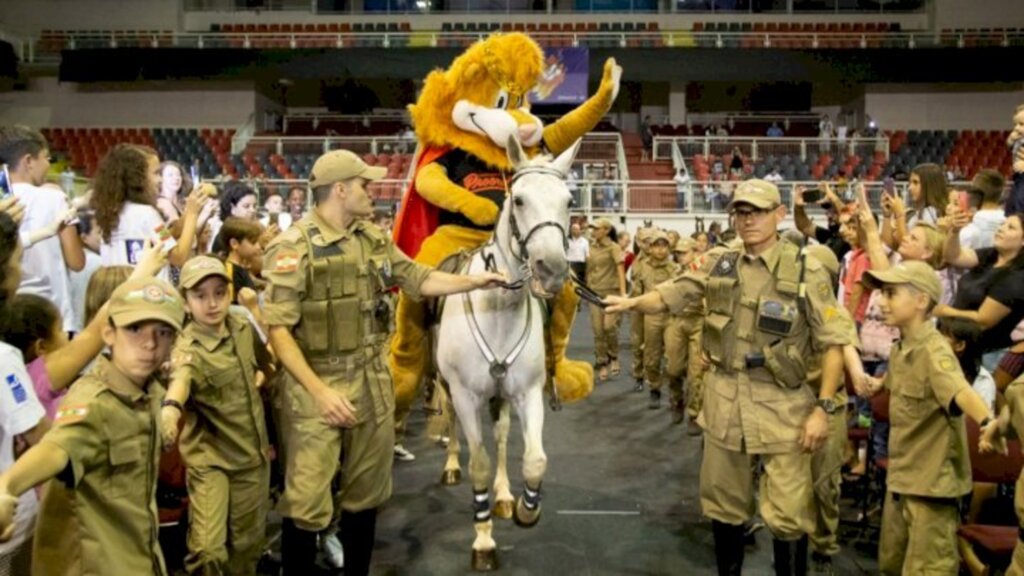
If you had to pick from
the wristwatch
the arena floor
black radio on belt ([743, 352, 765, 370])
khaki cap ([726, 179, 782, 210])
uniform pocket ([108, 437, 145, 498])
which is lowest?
the arena floor

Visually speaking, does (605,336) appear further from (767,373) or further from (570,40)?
(570,40)

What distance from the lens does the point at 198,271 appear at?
370 centimetres

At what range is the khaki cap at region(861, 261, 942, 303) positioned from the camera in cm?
391

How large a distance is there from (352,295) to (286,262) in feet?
1.08

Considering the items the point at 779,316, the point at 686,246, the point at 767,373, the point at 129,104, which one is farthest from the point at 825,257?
the point at 129,104

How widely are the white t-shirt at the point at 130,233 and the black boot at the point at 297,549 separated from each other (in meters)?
1.49

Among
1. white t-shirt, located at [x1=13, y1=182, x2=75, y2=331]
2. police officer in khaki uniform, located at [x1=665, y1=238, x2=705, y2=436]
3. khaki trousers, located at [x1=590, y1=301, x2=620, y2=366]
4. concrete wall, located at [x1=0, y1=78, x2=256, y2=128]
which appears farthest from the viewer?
concrete wall, located at [x1=0, y1=78, x2=256, y2=128]

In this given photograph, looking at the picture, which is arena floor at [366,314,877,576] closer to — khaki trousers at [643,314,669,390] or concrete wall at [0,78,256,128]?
khaki trousers at [643,314,669,390]

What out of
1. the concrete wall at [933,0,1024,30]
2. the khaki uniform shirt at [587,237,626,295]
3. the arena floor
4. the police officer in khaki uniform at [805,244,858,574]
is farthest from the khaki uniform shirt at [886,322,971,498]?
the concrete wall at [933,0,1024,30]

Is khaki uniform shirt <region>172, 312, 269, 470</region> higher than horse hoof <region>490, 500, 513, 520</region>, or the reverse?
khaki uniform shirt <region>172, 312, 269, 470</region>

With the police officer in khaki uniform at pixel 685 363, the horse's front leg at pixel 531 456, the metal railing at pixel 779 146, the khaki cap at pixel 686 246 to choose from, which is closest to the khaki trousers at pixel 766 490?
the horse's front leg at pixel 531 456

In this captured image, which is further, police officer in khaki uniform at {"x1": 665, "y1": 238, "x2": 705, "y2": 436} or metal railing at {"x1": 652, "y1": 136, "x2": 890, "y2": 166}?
metal railing at {"x1": 652, "y1": 136, "x2": 890, "y2": 166}

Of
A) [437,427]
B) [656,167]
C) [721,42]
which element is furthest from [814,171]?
[437,427]

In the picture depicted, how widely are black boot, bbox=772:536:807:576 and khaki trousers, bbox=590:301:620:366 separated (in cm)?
665
